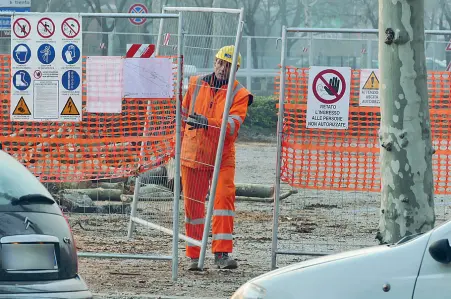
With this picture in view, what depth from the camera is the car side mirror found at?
5.31m

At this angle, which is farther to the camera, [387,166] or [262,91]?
[262,91]

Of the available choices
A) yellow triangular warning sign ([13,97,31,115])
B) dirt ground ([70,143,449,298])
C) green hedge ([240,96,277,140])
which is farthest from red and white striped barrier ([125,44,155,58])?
green hedge ([240,96,277,140])

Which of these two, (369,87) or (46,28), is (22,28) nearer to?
(46,28)

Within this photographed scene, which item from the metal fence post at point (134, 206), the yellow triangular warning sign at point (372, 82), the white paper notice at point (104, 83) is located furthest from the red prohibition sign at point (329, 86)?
the metal fence post at point (134, 206)

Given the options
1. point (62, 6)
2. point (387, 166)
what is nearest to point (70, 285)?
point (387, 166)

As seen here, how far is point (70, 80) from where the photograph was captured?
33.4ft

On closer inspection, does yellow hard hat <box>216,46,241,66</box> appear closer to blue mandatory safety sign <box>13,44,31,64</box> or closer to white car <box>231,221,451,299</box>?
blue mandatory safety sign <box>13,44,31,64</box>

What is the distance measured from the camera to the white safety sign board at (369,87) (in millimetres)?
10828

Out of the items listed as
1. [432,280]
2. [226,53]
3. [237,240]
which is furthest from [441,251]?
[237,240]

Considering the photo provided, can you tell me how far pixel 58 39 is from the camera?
33.3 ft

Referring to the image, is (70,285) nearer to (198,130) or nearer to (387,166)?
(387,166)

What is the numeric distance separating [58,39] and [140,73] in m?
0.78

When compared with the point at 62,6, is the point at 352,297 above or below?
below

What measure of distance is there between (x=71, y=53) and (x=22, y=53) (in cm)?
43
